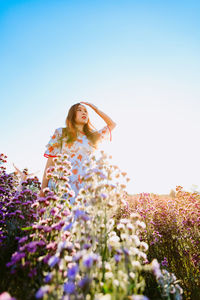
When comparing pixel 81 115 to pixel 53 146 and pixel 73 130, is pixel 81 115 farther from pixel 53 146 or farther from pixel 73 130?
pixel 53 146

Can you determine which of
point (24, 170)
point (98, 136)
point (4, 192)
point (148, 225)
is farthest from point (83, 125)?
point (148, 225)

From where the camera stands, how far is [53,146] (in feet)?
12.9

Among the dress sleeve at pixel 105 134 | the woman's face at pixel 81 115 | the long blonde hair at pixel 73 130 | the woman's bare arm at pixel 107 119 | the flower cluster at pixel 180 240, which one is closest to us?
the flower cluster at pixel 180 240

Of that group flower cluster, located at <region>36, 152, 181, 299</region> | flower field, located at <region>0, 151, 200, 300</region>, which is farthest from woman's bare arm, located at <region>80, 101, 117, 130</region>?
flower cluster, located at <region>36, 152, 181, 299</region>

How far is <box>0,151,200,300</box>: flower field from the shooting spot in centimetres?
134

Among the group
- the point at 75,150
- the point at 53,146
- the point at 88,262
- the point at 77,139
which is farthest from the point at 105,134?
the point at 88,262

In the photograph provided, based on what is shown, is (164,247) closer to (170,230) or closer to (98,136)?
(170,230)

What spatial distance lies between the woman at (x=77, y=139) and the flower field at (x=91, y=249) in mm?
780

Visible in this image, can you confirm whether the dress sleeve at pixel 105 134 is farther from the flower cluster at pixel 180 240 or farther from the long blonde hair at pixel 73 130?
the flower cluster at pixel 180 240

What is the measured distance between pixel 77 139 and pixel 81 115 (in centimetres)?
61

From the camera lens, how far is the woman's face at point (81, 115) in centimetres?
423

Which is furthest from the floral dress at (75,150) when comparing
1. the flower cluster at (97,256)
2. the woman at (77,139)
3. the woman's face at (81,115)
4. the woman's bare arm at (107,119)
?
the flower cluster at (97,256)

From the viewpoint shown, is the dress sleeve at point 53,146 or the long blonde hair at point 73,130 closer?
the dress sleeve at point 53,146

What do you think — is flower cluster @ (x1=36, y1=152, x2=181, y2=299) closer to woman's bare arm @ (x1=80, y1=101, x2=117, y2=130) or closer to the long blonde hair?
the long blonde hair
